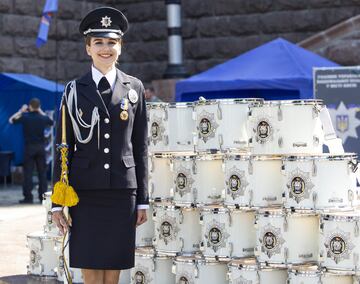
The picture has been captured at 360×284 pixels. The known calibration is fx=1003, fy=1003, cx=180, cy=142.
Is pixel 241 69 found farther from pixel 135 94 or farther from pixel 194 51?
pixel 135 94

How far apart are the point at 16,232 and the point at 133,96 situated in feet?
→ 19.8

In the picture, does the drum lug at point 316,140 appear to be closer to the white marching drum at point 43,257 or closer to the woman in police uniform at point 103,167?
the woman in police uniform at point 103,167

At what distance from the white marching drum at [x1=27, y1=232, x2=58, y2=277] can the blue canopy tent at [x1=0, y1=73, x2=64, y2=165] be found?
921 centimetres

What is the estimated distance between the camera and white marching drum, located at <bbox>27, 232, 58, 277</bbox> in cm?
894

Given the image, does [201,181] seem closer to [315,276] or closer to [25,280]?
[315,276]

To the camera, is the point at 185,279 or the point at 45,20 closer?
the point at 185,279

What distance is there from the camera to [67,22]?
19781 mm

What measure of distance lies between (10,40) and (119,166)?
42.7 feet

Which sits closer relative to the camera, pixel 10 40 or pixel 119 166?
pixel 119 166

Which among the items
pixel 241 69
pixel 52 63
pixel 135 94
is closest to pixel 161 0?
pixel 52 63

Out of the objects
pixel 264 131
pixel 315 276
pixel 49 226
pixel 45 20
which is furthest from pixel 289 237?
pixel 45 20

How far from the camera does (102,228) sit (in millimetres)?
6000

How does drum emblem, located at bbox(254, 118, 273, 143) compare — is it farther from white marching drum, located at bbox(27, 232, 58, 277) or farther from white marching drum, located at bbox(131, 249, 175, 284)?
white marching drum, located at bbox(27, 232, 58, 277)

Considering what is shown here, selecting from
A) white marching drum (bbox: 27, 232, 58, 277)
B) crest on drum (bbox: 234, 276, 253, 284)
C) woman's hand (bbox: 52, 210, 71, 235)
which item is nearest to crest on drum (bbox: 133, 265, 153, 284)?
crest on drum (bbox: 234, 276, 253, 284)
